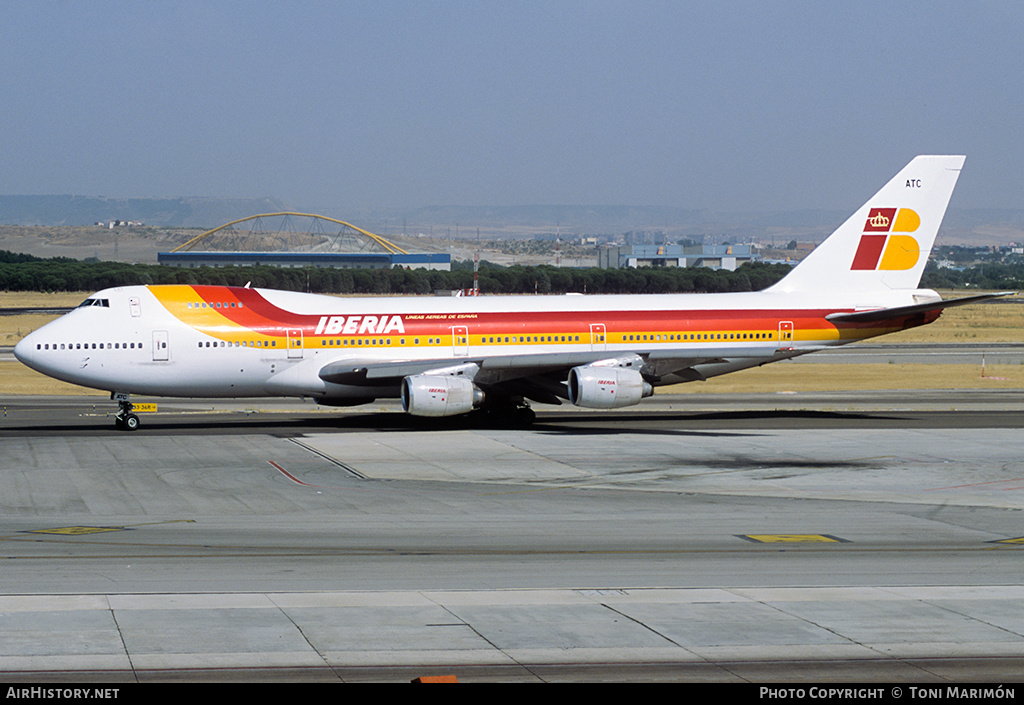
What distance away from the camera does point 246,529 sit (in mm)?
22797

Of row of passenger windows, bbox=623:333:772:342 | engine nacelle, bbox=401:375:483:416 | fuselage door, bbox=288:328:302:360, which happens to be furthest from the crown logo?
fuselage door, bbox=288:328:302:360

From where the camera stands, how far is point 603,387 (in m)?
37.8

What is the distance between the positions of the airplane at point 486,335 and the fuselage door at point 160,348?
0.05m

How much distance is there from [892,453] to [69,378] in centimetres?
2702

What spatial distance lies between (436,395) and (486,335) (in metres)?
4.51

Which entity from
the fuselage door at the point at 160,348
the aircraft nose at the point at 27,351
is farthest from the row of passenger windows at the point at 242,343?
the aircraft nose at the point at 27,351

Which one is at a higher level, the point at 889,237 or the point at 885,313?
the point at 889,237

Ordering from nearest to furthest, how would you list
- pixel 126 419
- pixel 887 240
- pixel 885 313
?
pixel 126 419, pixel 885 313, pixel 887 240

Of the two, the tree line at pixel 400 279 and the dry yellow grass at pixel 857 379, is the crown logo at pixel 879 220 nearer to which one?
the dry yellow grass at pixel 857 379

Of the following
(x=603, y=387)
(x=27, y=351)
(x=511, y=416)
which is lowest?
(x=511, y=416)

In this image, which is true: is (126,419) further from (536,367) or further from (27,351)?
(536,367)

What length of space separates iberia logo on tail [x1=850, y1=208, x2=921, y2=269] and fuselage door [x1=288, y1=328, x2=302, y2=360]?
22.3 metres

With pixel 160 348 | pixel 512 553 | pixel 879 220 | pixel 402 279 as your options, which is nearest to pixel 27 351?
pixel 160 348
